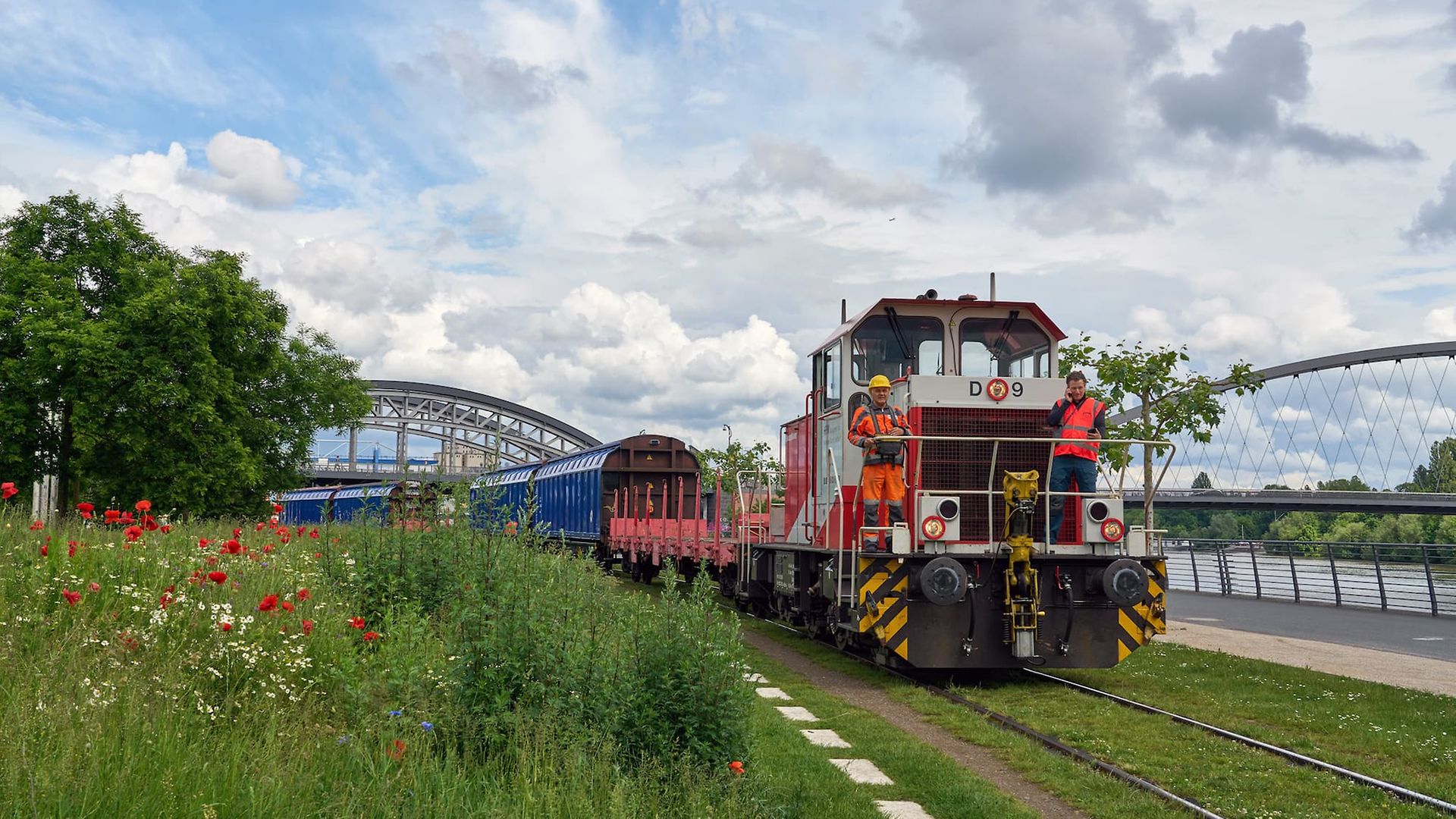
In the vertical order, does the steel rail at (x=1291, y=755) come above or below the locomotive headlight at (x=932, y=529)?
below

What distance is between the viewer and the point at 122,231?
31.5 metres

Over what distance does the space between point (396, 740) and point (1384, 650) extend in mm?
14691

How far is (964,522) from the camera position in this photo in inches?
443

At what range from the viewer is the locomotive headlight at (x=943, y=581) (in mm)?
10250

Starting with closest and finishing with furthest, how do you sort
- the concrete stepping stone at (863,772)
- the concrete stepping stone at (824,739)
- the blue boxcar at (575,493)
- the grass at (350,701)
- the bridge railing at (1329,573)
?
the grass at (350,701) < the concrete stepping stone at (863,772) < the concrete stepping stone at (824,739) < the bridge railing at (1329,573) < the blue boxcar at (575,493)

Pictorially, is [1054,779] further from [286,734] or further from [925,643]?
[286,734]

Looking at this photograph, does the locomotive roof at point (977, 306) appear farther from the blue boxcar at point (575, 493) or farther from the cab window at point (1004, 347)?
the blue boxcar at point (575, 493)

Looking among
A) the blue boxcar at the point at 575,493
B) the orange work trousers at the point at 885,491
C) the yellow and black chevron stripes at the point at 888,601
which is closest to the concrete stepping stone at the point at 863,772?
the yellow and black chevron stripes at the point at 888,601

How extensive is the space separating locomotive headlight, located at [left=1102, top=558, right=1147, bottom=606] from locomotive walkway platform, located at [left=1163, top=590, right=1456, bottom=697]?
3353 millimetres

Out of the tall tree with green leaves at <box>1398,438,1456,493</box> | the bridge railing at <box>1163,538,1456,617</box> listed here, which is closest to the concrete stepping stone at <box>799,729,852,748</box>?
the bridge railing at <box>1163,538,1456,617</box>

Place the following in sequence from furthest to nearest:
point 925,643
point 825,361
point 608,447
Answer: point 608,447 → point 825,361 → point 925,643

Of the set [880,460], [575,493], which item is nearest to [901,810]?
[880,460]

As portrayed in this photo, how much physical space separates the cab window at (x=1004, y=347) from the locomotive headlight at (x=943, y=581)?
8.70 feet

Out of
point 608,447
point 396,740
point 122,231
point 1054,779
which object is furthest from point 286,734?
point 122,231
